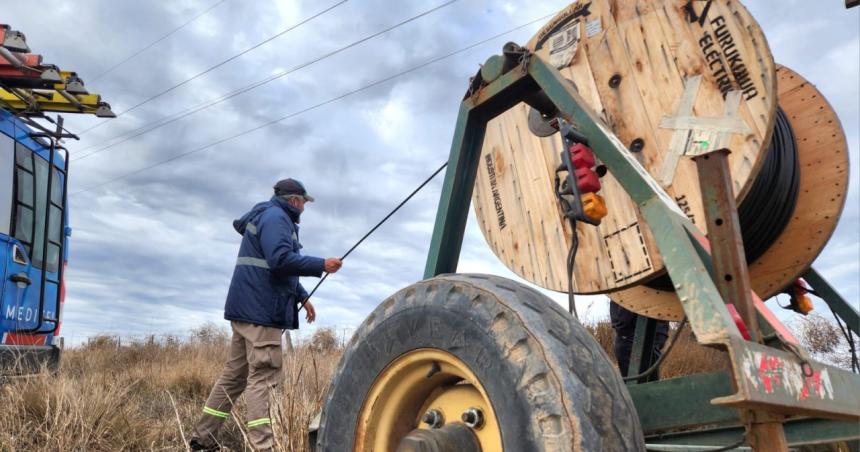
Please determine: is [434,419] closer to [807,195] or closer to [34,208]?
[807,195]

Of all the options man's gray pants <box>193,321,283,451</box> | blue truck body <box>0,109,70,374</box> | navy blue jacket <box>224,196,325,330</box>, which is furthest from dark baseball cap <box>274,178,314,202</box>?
blue truck body <box>0,109,70,374</box>

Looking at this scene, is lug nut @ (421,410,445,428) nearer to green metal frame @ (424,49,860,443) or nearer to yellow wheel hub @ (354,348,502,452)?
yellow wheel hub @ (354,348,502,452)

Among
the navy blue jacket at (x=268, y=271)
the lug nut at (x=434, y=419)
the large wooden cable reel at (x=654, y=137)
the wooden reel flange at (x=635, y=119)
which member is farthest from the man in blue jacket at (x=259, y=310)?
the lug nut at (x=434, y=419)

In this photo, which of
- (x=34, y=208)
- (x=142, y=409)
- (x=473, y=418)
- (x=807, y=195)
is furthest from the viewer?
(x=34, y=208)

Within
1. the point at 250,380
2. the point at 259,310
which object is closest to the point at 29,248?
the point at 259,310

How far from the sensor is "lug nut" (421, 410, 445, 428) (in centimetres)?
209

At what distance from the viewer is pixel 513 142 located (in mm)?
3783

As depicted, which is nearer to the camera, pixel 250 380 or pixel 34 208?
pixel 250 380

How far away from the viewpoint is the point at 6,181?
7.02 meters

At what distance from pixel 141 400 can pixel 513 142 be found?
5.71 metres

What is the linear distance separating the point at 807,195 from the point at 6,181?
7.70m

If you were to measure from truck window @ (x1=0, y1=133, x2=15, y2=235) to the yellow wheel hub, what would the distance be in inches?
258

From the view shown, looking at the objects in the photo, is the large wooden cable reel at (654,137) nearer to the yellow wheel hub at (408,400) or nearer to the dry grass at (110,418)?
the yellow wheel hub at (408,400)

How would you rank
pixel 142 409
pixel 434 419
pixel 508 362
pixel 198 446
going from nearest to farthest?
pixel 508 362 < pixel 434 419 < pixel 198 446 < pixel 142 409
